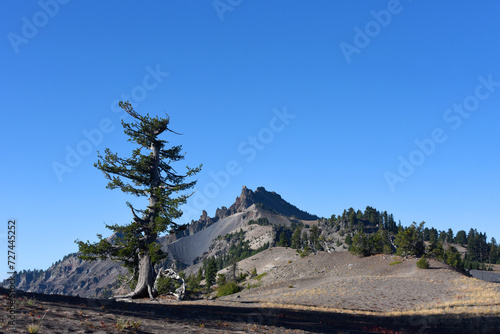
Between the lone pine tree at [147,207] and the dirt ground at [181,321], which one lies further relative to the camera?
the lone pine tree at [147,207]

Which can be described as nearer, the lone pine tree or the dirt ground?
the dirt ground

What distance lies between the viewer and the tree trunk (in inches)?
1104

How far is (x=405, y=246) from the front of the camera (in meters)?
70.9

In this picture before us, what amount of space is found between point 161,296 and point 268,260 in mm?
78741

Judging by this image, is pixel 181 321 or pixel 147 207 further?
pixel 147 207

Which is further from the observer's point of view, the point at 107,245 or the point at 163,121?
the point at 163,121

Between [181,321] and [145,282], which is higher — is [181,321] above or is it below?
below

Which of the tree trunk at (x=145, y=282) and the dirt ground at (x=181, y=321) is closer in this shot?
the dirt ground at (x=181, y=321)

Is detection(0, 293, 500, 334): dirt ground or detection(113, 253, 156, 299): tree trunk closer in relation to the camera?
detection(0, 293, 500, 334): dirt ground

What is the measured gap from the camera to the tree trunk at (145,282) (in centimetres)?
2803

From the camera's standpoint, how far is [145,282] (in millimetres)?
28172

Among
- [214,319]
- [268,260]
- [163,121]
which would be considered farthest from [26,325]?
[268,260]

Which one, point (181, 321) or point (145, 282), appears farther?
point (145, 282)

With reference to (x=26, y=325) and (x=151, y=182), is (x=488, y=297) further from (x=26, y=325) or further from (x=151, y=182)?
(x=26, y=325)
